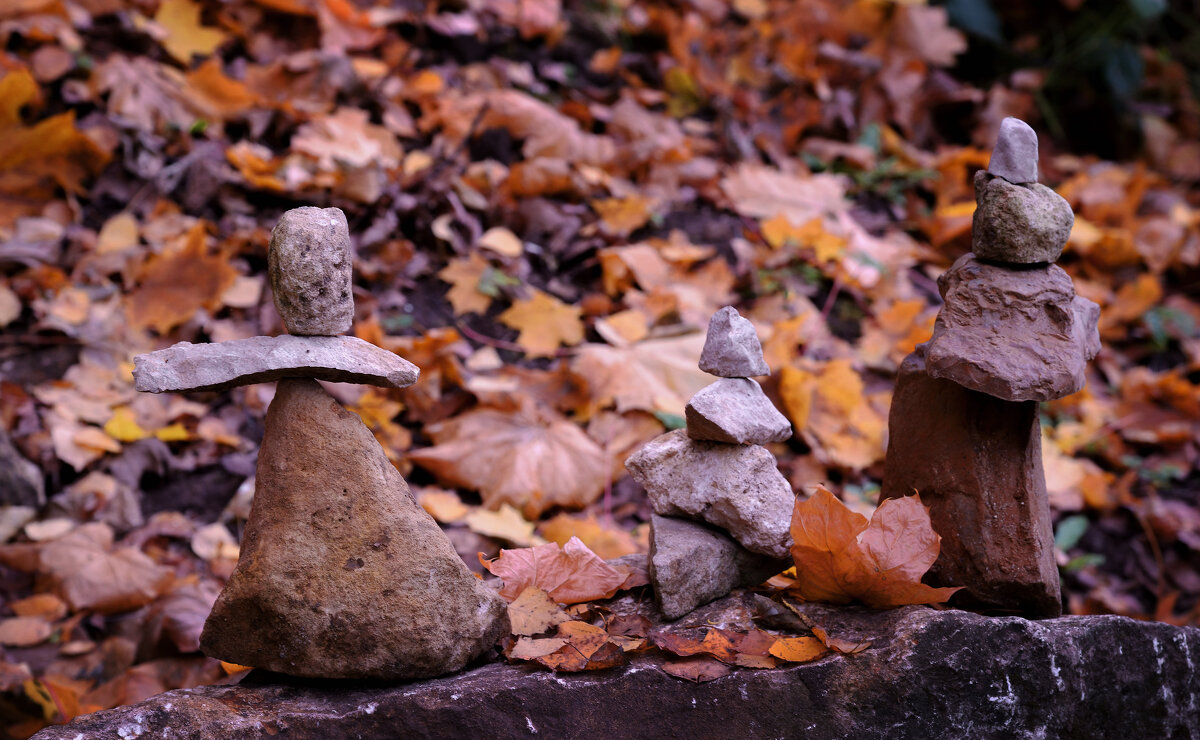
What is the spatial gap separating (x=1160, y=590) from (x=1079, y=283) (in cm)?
147

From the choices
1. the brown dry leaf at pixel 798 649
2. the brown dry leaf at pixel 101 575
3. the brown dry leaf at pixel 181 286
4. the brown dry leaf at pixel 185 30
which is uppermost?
the brown dry leaf at pixel 185 30

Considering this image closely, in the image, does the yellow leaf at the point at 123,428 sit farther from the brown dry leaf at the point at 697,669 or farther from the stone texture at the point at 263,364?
the brown dry leaf at the point at 697,669

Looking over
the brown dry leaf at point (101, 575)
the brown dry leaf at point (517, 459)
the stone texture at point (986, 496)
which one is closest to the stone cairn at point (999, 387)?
the stone texture at point (986, 496)

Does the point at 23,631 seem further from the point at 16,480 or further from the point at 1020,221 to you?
the point at 1020,221

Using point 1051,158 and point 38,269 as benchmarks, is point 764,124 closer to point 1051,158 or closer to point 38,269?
point 1051,158

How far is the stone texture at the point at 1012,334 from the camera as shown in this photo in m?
1.52

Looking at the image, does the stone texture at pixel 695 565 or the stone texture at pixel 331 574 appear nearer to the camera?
the stone texture at pixel 331 574

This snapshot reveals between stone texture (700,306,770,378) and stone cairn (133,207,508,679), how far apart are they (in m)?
0.53

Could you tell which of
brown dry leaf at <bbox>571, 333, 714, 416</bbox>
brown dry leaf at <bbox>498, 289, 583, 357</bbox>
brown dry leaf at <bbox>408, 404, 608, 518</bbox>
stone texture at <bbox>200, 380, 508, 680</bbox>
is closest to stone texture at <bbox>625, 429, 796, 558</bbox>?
stone texture at <bbox>200, 380, 508, 680</bbox>

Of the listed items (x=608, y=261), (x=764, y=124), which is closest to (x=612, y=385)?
(x=608, y=261)

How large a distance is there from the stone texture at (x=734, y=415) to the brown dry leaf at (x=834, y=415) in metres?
1.27

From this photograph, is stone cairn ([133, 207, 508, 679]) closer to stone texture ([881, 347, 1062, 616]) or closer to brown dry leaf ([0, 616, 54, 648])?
stone texture ([881, 347, 1062, 616])

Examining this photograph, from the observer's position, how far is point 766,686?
147cm

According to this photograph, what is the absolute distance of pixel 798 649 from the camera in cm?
152
